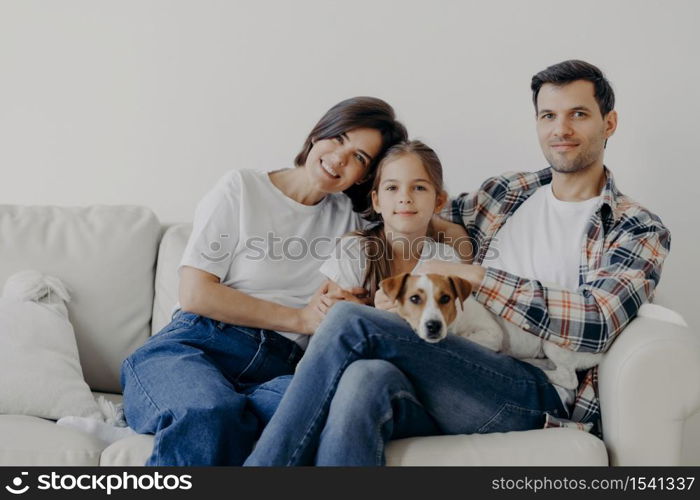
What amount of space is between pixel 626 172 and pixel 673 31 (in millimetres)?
526

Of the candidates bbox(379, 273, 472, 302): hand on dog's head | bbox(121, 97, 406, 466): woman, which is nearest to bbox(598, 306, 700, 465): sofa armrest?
bbox(379, 273, 472, 302): hand on dog's head

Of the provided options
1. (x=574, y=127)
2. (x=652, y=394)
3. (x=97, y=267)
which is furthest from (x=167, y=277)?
(x=652, y=394)

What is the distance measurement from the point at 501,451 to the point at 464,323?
0.42 meters

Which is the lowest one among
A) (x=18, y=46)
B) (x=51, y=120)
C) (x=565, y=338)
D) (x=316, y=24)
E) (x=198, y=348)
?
(x=198, y=348)

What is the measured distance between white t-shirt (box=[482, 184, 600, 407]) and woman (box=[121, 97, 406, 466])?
1.54ft

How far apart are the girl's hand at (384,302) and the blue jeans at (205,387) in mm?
332

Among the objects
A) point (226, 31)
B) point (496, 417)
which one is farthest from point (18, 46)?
point (496, 417)

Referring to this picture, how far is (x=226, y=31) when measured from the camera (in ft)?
9.36

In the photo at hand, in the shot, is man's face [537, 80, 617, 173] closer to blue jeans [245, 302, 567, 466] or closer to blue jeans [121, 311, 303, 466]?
blue jeans [245, 302, 567, 466]

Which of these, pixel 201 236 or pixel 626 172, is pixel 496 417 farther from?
pixel 626 172

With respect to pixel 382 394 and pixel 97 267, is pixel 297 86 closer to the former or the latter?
pixel 97 267

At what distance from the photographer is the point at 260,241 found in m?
2.33

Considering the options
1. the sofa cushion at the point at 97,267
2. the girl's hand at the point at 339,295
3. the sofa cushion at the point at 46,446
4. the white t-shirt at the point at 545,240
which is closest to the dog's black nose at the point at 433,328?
the girl's hand at the point at 339,295

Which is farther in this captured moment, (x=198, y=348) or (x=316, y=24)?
(x=316, y=24)
